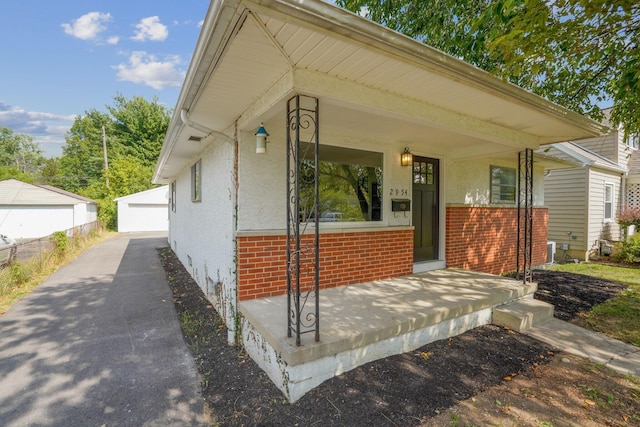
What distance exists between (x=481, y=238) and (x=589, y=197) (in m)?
6.86

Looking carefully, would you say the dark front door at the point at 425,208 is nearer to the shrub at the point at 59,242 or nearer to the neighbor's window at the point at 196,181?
the neighbor's window at the point at 196,181

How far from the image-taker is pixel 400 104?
335 centimetres

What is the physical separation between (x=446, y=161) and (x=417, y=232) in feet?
5.44

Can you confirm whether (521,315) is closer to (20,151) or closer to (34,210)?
(34,210)

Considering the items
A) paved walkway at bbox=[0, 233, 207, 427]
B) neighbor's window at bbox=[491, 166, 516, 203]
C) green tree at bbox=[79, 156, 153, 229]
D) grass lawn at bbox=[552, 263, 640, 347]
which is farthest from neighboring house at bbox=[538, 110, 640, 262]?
green tree at bbox=[79, 156, 153, 229]

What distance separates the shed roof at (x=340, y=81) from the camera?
203cm

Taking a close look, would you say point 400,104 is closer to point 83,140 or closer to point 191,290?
point 191,290

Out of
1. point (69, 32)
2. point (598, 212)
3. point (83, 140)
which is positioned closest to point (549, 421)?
point (598, 212)

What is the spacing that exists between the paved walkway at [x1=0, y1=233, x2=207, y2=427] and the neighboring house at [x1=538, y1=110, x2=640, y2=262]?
11648mm

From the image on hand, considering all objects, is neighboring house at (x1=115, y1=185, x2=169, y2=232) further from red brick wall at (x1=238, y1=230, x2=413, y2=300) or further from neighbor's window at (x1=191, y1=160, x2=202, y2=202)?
red brick wall at (x1=238, y1=230, x2=413, y2=300)

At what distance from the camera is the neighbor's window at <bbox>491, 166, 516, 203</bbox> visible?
727cm

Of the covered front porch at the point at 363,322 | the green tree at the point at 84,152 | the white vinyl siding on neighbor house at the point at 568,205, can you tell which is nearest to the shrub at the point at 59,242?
the covered front porch at the point at 363,322

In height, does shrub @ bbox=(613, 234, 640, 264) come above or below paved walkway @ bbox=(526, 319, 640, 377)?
above

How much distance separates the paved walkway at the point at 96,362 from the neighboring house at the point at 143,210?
644 inches
